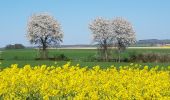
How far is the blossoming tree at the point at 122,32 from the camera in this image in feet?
288

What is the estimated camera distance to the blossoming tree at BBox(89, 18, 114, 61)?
82.2 m

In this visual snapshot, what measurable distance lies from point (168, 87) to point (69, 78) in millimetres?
2692

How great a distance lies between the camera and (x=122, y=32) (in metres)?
89.9

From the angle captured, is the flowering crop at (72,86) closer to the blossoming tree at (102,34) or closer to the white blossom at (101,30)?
the blossoming tree at (102,34)

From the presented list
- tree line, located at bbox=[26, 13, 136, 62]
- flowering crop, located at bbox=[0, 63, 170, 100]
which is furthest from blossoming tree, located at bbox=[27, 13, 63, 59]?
flowering crop, located at bbox=[0, 63, 170, 100]

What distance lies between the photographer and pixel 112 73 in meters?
15.7

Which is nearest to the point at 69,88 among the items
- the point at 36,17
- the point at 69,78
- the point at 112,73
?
the point at 69,78

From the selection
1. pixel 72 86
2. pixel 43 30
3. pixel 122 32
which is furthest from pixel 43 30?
pixel 72 86

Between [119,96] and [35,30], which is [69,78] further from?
[35,30]

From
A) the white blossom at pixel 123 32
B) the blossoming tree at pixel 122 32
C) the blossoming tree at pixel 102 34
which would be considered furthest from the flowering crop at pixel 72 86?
the white blossom at pixel 123 32

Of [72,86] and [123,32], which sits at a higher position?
[123,32]

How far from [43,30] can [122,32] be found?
13.7 m

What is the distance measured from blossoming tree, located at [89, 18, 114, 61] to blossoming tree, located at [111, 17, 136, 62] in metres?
1.04

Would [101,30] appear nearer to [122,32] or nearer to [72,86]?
[122,32]
